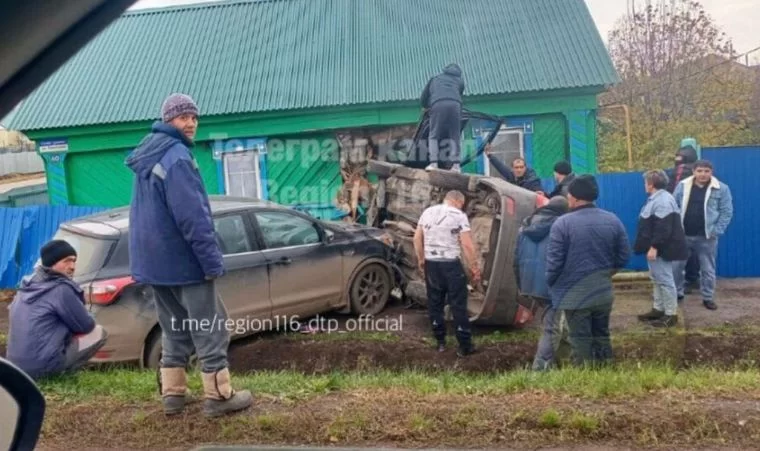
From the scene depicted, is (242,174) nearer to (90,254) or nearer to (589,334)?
(90,254)

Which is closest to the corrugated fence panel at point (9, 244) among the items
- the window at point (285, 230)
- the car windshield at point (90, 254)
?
the car windshield at point (90, 254)

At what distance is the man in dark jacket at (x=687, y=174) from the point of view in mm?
9438

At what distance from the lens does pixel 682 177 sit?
31.1ft

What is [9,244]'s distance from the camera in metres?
12.6

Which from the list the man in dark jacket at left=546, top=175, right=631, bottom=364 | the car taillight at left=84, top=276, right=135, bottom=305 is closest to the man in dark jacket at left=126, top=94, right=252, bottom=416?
the car taillight at left=84, top=276, right=135, bottom=305

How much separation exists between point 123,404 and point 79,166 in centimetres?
1013

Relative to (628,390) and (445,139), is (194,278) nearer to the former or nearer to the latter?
(628,390)

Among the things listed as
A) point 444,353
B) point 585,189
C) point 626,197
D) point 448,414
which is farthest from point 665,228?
point 448,414

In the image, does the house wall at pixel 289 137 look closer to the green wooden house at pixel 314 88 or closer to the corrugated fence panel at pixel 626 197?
the green wooden house at pixel 314 88

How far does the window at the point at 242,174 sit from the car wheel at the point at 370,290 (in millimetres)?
5077

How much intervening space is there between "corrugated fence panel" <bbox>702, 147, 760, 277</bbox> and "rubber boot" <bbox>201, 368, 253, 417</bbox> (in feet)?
28.9

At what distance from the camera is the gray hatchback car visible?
260 inches

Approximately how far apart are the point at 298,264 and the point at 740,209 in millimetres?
6847

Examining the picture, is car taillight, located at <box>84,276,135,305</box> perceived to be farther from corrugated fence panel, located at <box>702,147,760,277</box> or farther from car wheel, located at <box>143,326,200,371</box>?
corrugated fence panel, located at <box>702,147,760,277</box>
